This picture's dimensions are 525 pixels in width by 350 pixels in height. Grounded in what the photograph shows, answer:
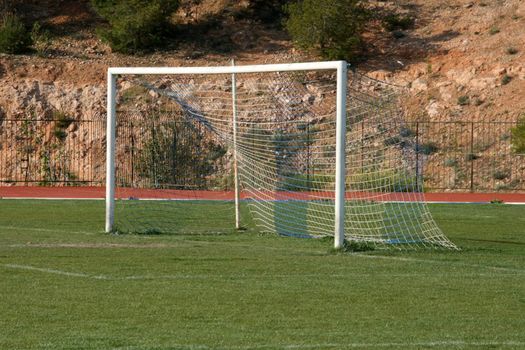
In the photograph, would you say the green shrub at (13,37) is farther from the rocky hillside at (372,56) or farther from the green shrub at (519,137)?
the green shrub at (519,137)

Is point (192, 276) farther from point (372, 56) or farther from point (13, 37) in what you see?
point (13, 37)

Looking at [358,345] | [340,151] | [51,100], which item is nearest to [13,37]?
[51,100]

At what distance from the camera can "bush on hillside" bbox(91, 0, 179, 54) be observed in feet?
170

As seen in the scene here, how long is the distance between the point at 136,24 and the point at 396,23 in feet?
39.4

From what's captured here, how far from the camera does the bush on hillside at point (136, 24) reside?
170 ft

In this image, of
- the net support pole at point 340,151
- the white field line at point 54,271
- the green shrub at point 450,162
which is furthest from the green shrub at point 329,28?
the white field line at point 54,271

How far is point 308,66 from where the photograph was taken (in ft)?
54.8

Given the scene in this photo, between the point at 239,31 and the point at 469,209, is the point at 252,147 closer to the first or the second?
the point at 469,209

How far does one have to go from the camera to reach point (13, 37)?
50844mm

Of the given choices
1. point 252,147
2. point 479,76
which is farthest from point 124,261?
point 479,76

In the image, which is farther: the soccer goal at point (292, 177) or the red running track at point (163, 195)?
the red running track at point (163, 195)

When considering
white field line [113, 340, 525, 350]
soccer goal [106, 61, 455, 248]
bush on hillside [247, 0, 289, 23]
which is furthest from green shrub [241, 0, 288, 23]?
white field line [113, 340, 525, 350]

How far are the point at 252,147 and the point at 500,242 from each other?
583cm

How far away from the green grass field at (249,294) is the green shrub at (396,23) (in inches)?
1385
